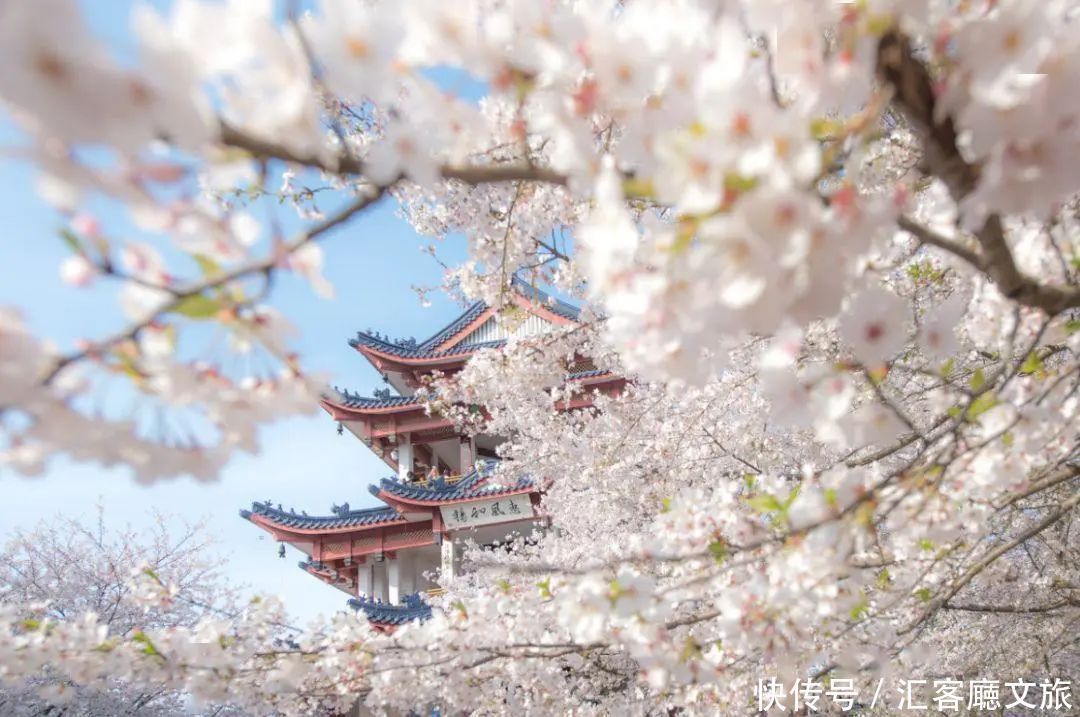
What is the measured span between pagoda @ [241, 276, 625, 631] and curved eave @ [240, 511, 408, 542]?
0.02 metres

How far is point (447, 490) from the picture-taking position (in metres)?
11.5

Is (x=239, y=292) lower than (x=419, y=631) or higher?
higher

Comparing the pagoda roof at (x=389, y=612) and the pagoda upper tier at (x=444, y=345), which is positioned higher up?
the pagoda upper tier at (x=444, y=345)

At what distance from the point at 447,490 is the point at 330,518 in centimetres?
257

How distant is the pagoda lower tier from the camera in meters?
11.4

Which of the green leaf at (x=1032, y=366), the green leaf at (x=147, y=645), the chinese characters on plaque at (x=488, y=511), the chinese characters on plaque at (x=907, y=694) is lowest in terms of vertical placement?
the chinese characters on plaque at (x=907, y=694)

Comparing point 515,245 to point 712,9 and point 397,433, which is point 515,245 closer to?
point 712,9

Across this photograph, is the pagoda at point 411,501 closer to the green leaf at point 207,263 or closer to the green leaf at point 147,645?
the green leaf at point 147,645

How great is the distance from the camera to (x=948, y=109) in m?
1.03

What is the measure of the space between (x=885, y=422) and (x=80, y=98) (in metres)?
1.55

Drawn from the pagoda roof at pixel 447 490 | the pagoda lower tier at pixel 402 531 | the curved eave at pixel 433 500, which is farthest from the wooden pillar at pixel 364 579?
the pagoda roof at pixel 447 490

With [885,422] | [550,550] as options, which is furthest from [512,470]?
[885,422]

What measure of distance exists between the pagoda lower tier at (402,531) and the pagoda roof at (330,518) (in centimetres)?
2

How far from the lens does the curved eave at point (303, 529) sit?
12195mm
